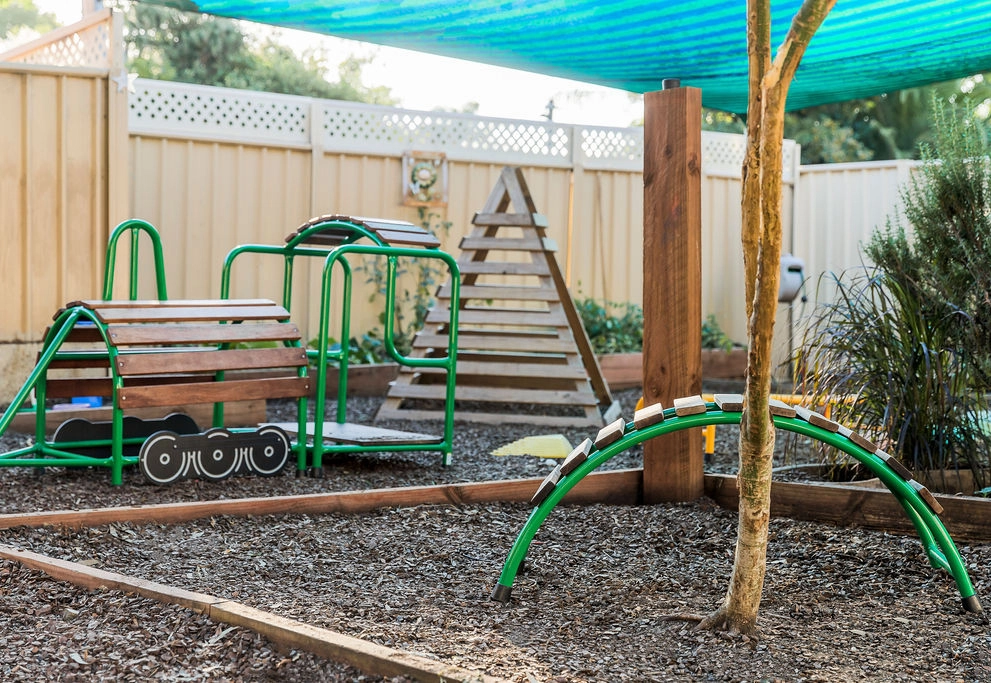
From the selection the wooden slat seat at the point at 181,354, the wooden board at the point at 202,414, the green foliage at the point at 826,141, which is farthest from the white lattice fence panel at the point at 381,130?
the green foliage at the point at 826,141

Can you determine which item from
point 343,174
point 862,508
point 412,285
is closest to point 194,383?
point 862,508

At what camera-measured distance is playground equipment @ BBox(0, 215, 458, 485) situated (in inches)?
139

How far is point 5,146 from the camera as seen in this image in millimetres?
5723

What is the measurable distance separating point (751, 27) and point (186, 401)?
2.45 m

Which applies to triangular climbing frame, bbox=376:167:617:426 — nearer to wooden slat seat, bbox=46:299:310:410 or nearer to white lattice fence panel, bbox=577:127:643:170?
wooden slat seat, bbox=46:299:310:410

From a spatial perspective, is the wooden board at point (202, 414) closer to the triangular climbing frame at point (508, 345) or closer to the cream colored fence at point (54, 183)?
the triangular climbing frame at point (508, 345)

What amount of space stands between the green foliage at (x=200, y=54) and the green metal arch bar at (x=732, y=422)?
718 inches

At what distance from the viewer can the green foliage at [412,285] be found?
25.0ft

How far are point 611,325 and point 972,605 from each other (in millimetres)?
6006

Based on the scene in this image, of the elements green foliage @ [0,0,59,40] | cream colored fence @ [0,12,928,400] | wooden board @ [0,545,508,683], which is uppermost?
green foliage @ [0,0,59,40]

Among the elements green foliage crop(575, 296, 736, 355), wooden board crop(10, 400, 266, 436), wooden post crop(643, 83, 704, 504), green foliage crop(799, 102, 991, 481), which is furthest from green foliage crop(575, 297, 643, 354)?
wooden post crop(643, 83, 704, 504)

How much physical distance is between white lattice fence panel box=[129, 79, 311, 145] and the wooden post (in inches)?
179

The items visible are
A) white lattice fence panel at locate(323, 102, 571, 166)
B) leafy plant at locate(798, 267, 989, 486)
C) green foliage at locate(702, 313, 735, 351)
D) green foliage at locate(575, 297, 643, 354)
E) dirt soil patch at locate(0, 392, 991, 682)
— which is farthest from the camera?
green foliage at locate(702, 313, 735, 351)

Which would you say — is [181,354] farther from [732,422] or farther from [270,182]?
[270,182]
